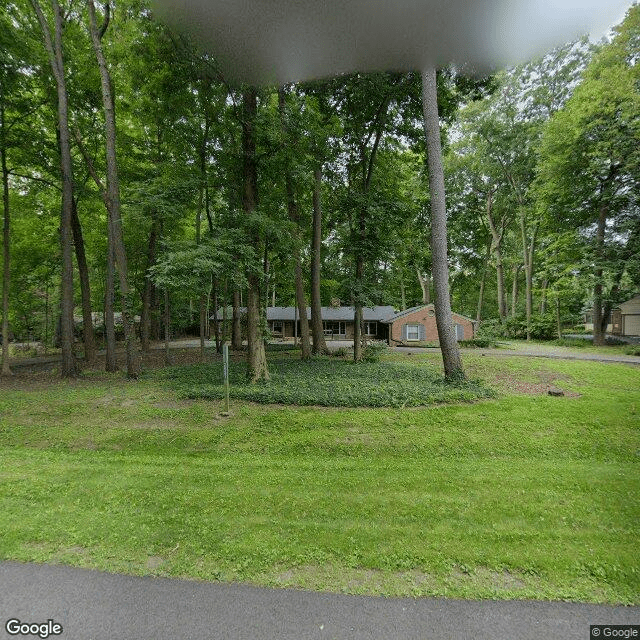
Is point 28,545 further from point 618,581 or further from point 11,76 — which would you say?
point 11,76

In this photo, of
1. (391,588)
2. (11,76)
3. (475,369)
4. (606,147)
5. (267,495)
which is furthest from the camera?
(606,147)

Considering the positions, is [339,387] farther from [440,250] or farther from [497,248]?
[497,248]

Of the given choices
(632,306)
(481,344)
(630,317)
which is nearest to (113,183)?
(481,344)

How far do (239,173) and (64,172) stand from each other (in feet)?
16.8

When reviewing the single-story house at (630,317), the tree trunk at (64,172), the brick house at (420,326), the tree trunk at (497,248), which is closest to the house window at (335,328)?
the brick house at (420,326)

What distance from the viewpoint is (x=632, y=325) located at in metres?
29.8

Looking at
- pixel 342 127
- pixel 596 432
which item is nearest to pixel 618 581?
pixel 596 432

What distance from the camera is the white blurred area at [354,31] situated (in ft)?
17.0

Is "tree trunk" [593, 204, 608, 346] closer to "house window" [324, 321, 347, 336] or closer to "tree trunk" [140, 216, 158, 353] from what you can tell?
"house window" [324, 321, 347, 336]

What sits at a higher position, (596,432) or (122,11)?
(122,11)

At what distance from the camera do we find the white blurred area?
517 cm

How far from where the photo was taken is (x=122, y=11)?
29.8 ft

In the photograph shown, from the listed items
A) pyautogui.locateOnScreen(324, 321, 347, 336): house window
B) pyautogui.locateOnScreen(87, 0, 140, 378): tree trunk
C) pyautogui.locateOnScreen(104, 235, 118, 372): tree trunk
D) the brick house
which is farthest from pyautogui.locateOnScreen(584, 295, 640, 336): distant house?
pyautogui.locateOnScreen(104, 235, 118, 372): tree trunk

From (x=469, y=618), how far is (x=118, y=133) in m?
15.7
